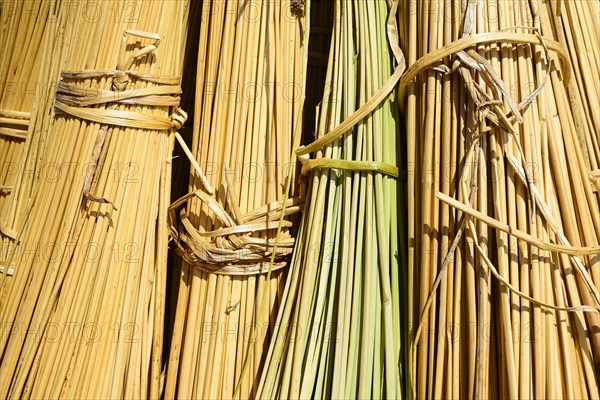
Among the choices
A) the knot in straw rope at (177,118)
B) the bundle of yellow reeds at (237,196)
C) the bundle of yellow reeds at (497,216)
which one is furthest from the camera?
the knot in straw rope at (177,118)

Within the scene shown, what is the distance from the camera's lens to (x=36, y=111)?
3.36 ft

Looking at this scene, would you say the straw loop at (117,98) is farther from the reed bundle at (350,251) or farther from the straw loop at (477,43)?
the straw loop at (477,43)

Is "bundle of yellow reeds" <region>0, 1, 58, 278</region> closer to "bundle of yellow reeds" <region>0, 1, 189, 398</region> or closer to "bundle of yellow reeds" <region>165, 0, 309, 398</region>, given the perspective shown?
"bundle of yellow reeds" <region>0, 1, 189, 398</region>

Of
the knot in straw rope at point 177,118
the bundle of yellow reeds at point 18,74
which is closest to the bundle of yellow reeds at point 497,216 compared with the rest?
the knot in straw rope at point 177,118

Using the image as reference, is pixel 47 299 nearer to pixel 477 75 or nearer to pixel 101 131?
pixel 101 131

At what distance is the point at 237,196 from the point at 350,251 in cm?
19

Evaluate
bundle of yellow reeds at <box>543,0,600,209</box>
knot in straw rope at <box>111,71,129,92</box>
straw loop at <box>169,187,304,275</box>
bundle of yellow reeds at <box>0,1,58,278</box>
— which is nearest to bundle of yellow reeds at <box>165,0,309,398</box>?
straw loop at <box>169,187,304,275</box>

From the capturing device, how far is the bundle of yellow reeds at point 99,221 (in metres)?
0.83

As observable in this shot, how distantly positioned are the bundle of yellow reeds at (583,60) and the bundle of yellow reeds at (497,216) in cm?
7

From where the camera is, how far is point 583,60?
970mm

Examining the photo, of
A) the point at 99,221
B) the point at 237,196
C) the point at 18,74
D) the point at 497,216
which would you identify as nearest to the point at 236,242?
the point at 237,196

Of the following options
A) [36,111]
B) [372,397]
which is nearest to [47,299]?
[36,111]

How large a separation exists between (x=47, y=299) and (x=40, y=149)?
10.6 inches

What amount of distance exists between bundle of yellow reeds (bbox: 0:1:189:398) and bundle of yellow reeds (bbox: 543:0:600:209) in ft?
1.97
